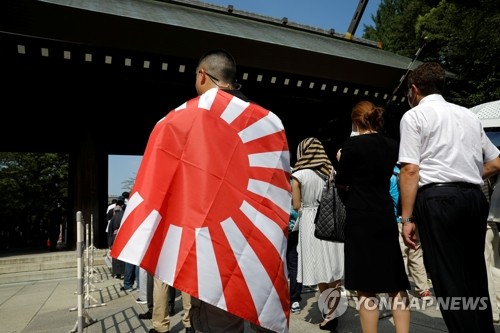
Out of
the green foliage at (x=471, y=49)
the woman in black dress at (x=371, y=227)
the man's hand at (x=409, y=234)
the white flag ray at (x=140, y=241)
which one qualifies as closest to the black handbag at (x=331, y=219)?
the woman in black dress at (x=371, y=227)

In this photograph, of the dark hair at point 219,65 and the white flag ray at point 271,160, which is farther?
the dark hair at point 219,65

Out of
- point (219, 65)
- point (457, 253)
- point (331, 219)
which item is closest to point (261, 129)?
point (219, 65)

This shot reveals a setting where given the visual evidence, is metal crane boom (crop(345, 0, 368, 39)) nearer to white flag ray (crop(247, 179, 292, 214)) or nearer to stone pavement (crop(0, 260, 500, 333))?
stone pavement (crop(0, 260, 500, 333))

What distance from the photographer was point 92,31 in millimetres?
5414

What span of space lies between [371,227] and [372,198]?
0.57ft

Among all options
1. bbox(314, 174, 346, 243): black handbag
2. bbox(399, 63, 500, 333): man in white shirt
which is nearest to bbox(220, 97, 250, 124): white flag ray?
bbox(399, 63, 500, 333): man in white shirt

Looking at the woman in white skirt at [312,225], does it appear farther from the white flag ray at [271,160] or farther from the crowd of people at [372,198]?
the white flag ray at [271,160]

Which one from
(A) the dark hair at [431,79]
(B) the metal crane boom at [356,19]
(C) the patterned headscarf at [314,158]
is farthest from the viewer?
(B) the metal crane boom at [356,19]

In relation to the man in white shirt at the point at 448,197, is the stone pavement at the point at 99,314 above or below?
below

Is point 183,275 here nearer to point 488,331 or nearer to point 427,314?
point 488,331

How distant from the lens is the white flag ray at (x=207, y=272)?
1.26m

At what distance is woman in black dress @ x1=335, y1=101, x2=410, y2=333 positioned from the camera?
2004 mm

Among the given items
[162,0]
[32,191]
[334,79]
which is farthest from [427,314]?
[32,191]

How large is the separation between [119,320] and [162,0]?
28.3 ft
